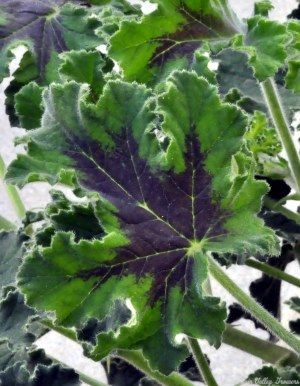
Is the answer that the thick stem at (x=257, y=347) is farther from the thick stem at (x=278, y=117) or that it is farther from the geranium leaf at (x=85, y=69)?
the geranium leaf at (x=85, y=69)

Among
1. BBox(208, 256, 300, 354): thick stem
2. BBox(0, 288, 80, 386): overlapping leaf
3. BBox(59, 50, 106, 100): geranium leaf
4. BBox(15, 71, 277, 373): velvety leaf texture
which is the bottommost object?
BBox(0, 288, 80, 386): overlapping leaf

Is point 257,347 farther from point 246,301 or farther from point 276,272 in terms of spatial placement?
point 246,301

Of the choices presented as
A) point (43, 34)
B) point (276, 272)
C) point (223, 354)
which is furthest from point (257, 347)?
point (223, 354)

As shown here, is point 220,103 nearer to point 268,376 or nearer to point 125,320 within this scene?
point 125,320

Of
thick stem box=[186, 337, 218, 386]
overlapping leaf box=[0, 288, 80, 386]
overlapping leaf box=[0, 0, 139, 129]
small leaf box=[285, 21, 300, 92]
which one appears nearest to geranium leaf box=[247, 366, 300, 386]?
thick stem box=[186, 337, 218, 386]

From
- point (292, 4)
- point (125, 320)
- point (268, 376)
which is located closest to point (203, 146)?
point (125, 320)

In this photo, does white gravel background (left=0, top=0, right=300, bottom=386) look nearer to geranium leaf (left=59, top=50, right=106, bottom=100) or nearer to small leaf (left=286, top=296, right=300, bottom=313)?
small leaf (left=286, top=296, right=300, bottom=313)
